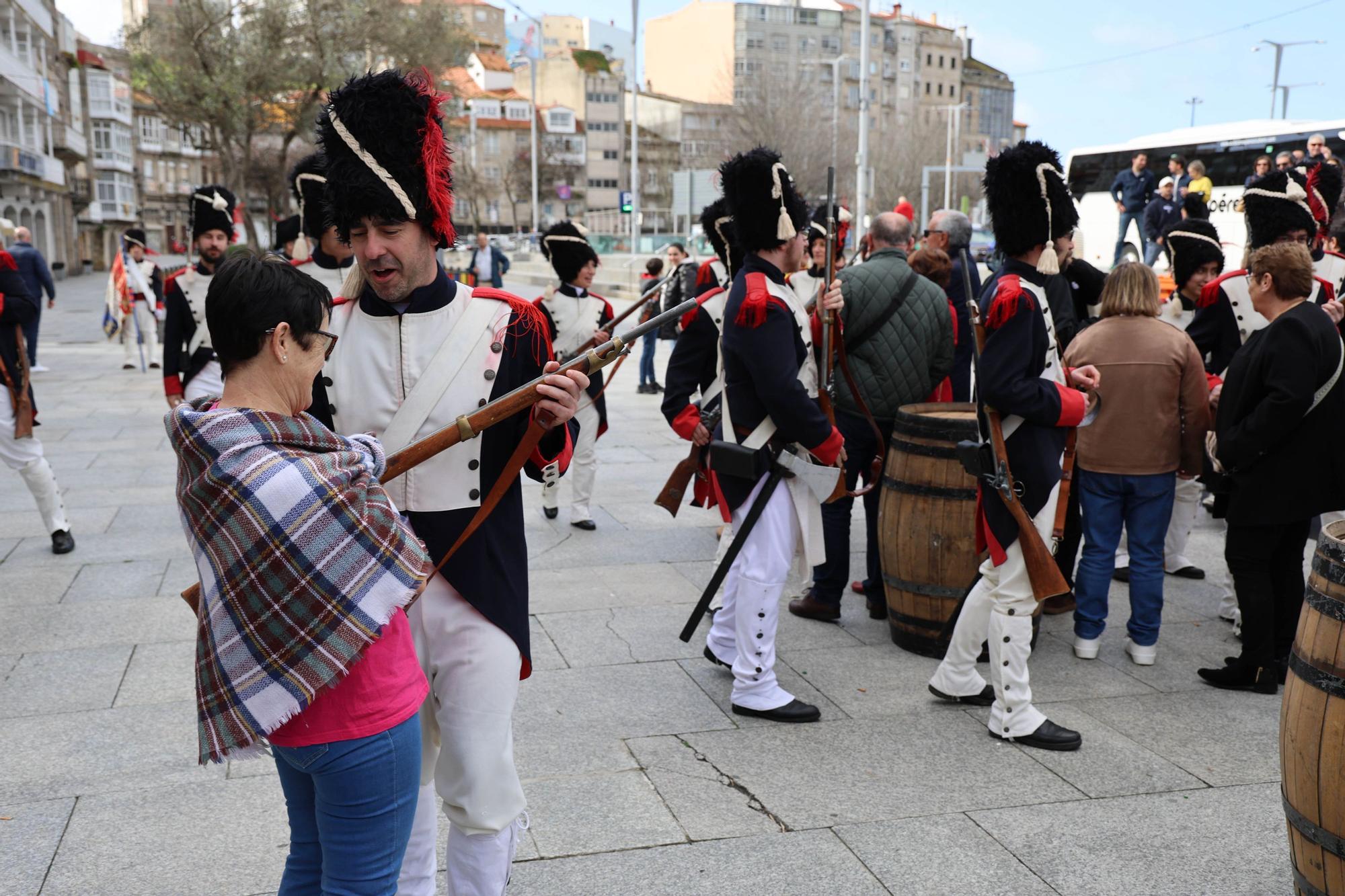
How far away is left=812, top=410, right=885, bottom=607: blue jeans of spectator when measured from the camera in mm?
5738

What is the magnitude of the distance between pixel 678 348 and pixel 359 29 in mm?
24292

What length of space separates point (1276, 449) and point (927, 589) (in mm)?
1540

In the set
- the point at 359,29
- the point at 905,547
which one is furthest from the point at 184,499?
the point at 359,29

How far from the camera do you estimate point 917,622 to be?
5.16 m

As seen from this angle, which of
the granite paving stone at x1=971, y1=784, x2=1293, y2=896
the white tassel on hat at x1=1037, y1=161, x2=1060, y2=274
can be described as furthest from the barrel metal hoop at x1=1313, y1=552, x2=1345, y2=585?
the white tassel on hat at x1=1037, y1=161, x2=1060, y2=274

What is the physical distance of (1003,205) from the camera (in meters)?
4.38

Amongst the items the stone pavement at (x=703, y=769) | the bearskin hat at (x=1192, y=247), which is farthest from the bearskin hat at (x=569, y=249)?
the bearskin hat at (x=1192, y=247)

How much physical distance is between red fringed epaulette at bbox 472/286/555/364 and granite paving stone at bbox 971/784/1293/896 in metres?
2.05

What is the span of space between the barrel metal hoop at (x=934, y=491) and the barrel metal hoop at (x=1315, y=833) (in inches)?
90.6

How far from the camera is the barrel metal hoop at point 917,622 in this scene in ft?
16.8

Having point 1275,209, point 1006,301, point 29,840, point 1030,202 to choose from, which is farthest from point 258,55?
point 29,840

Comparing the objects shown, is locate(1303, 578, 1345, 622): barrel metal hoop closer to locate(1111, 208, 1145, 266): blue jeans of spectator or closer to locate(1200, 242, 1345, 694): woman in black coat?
locate(1200, 242, 1345, 694): woman in black coat

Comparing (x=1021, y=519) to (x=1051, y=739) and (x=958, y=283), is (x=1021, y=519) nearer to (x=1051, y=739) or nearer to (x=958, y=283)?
(x=1051, y=739)

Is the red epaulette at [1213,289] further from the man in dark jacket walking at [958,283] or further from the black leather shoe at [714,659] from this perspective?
the black leather shoe at [714,659]
